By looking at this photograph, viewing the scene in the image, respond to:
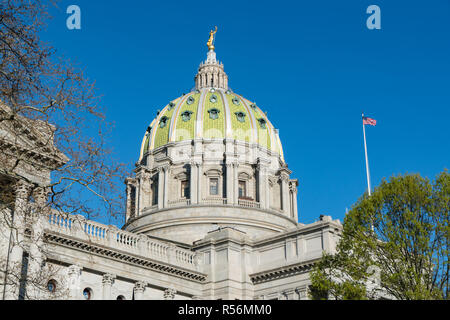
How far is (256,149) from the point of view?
260 feet

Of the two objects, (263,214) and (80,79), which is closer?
(80,79)

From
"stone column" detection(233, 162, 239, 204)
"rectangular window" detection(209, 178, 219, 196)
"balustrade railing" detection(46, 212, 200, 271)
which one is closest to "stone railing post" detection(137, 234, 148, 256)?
"balustrade railing" detection(46, 212, 200, 271)

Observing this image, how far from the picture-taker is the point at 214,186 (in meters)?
76.1

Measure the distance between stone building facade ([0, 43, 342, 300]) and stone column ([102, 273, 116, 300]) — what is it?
7 centimetres

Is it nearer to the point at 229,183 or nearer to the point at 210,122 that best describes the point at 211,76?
the point at 210,122

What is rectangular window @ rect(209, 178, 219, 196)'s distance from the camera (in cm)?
7544

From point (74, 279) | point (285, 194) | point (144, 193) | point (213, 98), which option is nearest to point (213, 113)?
point (213, 98)

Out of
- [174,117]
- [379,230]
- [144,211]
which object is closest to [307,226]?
[379,230]

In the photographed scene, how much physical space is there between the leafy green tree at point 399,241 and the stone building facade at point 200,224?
14.1 meters

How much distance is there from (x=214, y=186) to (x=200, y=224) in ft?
23.4
